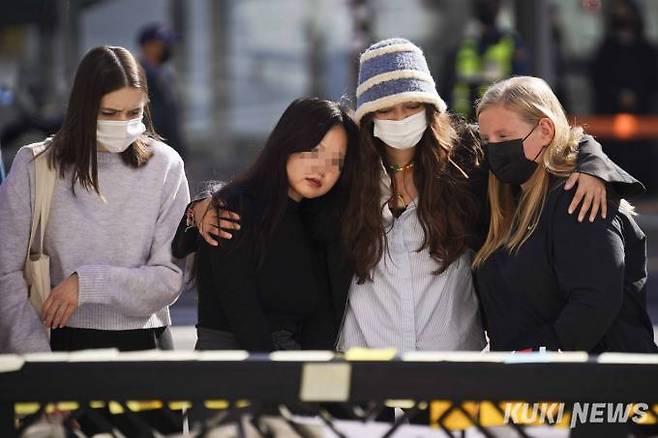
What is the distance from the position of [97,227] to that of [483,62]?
7429mm

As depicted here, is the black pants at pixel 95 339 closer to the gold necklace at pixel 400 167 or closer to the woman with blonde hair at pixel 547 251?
the gold necklace at pixel 400 167

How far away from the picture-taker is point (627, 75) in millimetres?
12031

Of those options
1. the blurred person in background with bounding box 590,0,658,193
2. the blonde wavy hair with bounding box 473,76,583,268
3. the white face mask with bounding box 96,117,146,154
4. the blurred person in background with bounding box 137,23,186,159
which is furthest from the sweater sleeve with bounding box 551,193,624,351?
the blurred person in background with bounding box 590,0,658,193

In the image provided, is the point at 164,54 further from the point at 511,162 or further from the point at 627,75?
the point at 511,162

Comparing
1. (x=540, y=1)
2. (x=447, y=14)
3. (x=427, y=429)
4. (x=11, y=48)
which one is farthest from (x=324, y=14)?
(x=427, y=429)

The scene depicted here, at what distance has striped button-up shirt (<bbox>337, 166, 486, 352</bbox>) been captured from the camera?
353 centimetres

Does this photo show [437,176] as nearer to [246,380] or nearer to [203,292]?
[203,292]

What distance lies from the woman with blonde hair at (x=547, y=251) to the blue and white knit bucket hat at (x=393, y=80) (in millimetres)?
172

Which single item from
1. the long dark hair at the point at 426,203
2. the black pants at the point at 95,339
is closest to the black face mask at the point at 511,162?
the long dark hair at the point at 426,203

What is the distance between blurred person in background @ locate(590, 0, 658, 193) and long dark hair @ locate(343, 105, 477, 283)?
8694 mm

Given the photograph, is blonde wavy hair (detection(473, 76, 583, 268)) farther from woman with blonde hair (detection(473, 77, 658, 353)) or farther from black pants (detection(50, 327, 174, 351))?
black pants (detection(50, 327, 174, 351))

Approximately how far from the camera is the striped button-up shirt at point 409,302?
3533 mm

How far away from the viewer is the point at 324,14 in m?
13.2

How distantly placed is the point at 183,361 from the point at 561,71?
10.5 metres
